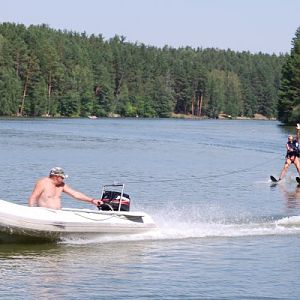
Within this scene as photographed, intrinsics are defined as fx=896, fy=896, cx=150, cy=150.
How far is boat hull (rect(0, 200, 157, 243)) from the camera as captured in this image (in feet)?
50.6

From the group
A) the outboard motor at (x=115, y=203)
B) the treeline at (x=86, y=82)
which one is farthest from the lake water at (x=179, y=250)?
the treeline at (x=86, y=82)

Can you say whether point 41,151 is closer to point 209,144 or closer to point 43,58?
point 209,144

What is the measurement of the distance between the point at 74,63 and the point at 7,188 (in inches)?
5812

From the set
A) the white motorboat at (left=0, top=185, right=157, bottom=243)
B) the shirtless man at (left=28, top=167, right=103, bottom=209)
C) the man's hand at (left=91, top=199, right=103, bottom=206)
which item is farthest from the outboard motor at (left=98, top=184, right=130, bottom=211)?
the shirtless man at (left=28, top=167, right=103, bottom=209)

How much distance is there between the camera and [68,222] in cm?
1579

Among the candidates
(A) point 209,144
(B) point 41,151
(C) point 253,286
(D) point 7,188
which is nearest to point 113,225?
(C) point 253,286

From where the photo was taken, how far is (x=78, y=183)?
2852 centimetres

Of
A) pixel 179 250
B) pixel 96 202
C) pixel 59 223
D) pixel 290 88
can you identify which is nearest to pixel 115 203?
pixel 96 202

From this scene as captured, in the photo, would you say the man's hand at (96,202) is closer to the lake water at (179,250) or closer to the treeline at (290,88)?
the lake water at (179,250)

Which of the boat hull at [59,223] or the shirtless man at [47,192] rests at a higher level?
the shirtless man at [47,192]

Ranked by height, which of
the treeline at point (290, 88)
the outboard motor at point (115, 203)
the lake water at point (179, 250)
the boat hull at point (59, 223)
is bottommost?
the lake water at point (179, 250)

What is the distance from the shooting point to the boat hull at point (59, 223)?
15.4 meters

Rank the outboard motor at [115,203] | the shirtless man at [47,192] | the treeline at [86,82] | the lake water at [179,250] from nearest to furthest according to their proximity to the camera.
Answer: the lake water at [179,250] → the shirtless man at [47,192] → the outboard motor at [115,203] → the treeline at [86,82]

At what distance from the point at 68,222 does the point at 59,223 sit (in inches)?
6.7
